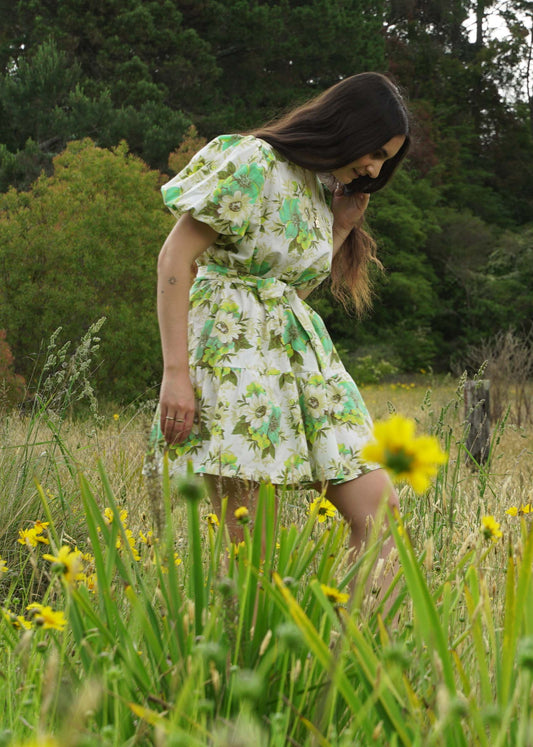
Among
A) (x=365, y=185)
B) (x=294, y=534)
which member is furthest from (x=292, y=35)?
(x=294, y=534)

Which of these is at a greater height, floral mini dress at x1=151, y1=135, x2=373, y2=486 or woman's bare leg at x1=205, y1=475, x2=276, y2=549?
floral mini dress at x1=151, y1=135, x2=373, y2=486

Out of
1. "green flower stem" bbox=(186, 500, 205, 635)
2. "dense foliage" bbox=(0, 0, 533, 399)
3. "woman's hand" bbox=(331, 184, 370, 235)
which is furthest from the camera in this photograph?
"dense foliage" bbox=(0, 0, 533, 399)

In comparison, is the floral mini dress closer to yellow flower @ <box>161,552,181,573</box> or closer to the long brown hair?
the long brown hair

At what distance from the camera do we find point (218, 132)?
1631 centimetres

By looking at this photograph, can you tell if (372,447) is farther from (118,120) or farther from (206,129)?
(206,129)

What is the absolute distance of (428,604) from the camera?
3.02 feet

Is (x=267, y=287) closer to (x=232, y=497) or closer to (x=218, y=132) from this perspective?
(x=232, y=497)

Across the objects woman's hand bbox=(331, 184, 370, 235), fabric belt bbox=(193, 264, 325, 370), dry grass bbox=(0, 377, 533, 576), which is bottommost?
dry grass bbox=(0, 377, 533, 576)

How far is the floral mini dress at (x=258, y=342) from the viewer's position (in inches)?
74.0

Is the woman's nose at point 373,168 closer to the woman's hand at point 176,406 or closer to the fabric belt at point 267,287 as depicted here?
the fabric belt at point 267,287

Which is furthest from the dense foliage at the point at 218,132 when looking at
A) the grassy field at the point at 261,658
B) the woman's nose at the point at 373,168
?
the grassy field at the point at 261,658

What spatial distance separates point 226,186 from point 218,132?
1508 centimetres

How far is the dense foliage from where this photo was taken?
8.05 meters

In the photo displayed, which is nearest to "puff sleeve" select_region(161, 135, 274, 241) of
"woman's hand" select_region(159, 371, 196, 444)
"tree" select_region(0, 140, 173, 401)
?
"woman's hand" select_region(159, 371, 196, 444)
